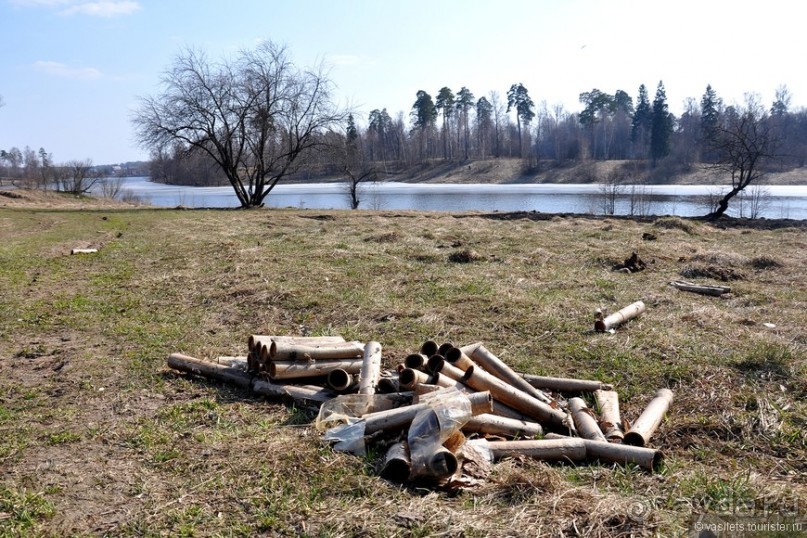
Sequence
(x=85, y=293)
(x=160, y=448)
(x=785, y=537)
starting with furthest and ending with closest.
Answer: (x=85, y=293), (x=160, y=448), (x=785, y=537)

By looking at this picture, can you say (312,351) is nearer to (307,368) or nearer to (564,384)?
(307,368)

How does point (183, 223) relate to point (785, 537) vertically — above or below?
above

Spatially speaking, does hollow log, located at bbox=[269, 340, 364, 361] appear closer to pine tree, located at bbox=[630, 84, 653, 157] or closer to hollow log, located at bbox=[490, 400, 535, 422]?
hollow log, located at bbox=[490, 400, 535, 422]

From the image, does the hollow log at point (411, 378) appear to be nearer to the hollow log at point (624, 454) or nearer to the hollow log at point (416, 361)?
the hollow log at point (416, 361)

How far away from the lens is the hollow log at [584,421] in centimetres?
386

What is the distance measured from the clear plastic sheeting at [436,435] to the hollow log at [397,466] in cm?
5

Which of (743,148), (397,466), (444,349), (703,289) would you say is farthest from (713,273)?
(743,148)

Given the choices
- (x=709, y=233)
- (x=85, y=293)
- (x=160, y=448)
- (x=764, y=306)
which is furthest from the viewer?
(x=709, y=233)

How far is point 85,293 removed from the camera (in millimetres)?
8625

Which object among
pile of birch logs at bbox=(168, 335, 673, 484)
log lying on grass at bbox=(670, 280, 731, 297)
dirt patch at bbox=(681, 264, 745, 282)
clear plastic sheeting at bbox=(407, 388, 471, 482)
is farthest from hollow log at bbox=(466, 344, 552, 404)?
dirt patch at bbox=(681, 264, 745, 282)

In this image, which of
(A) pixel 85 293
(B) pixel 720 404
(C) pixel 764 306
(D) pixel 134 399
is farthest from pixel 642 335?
(A) pixel 85 293

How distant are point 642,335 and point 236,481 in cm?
477

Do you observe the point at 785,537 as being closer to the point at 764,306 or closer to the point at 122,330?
the point at 764,306

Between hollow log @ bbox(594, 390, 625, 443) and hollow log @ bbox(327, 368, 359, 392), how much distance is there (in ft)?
6.27
